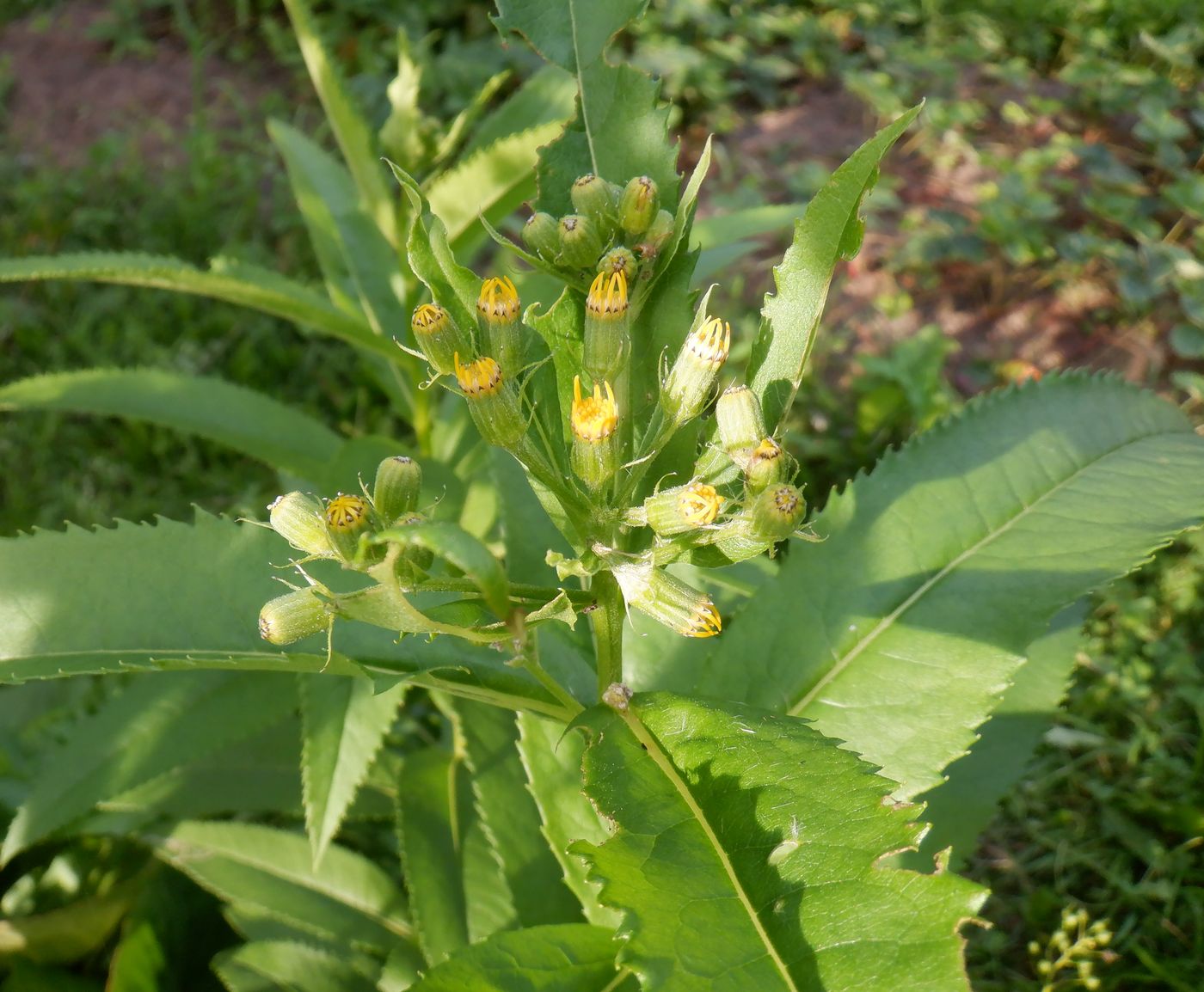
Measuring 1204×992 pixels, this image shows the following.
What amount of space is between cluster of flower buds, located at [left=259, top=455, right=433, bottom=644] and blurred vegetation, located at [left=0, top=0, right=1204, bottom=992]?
1769 millimetres

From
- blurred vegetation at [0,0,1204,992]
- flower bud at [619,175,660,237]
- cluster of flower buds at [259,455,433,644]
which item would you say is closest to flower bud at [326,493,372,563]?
cluster of flower buds at [259,455,433,644]

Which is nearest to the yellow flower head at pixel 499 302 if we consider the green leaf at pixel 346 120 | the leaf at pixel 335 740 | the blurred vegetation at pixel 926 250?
the leaf at pixel 335 740

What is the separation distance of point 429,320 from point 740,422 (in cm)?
38

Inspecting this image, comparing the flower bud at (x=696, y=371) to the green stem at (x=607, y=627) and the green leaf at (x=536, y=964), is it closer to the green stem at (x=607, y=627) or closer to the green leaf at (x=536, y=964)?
the green stem at (x=607, y=627)

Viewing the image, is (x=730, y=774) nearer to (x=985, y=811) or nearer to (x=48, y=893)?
(x=985, y=811)

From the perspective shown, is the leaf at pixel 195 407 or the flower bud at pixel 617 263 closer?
the flower bud at pixel 617 263

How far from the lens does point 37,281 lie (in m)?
4.28

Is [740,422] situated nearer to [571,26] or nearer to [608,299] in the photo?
[608,299]

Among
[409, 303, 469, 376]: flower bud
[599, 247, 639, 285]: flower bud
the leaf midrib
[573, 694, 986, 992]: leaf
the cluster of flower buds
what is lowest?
[573, 694, 986, 992]: leaf

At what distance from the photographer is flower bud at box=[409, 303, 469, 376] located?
4.09 ft

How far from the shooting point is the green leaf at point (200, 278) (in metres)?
1.91

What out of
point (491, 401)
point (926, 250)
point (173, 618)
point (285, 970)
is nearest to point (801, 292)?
point (491, 401)

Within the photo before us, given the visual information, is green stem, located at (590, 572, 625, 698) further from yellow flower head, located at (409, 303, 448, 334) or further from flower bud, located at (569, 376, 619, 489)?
yellow flower head, located at (409, 303, 448, 334)

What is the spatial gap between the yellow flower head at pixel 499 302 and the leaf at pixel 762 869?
1.65 feet
